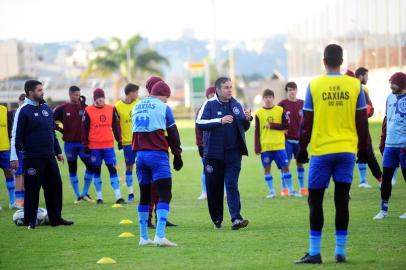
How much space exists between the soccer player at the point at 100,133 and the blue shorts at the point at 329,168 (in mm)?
8942

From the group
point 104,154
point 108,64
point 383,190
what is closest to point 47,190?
point 104,154

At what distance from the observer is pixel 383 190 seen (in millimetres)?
14672

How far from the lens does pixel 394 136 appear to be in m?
14.5

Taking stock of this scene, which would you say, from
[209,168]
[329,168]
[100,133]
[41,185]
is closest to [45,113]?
[41,185]

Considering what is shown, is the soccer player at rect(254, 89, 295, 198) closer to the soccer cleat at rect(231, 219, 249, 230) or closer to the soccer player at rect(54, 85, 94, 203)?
the soccer player at rect(54, 85, 94, 203)

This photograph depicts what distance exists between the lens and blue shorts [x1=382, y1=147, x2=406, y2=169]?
14.5 m

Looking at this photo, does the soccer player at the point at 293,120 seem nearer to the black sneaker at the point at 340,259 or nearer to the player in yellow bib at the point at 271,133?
the player in yellow bib at the point at 271,133

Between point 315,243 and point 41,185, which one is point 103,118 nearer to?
point 41,185

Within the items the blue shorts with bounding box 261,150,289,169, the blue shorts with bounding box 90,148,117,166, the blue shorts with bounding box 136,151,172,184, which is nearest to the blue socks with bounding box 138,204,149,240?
the blue shorts with bounding box 136,151,172,184

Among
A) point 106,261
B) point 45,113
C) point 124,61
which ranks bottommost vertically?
point 106,261

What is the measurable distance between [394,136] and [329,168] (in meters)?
4.38

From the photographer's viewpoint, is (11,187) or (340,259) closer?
(340,259)

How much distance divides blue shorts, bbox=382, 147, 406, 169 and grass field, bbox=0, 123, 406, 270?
91 cm

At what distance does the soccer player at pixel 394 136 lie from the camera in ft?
47.2
